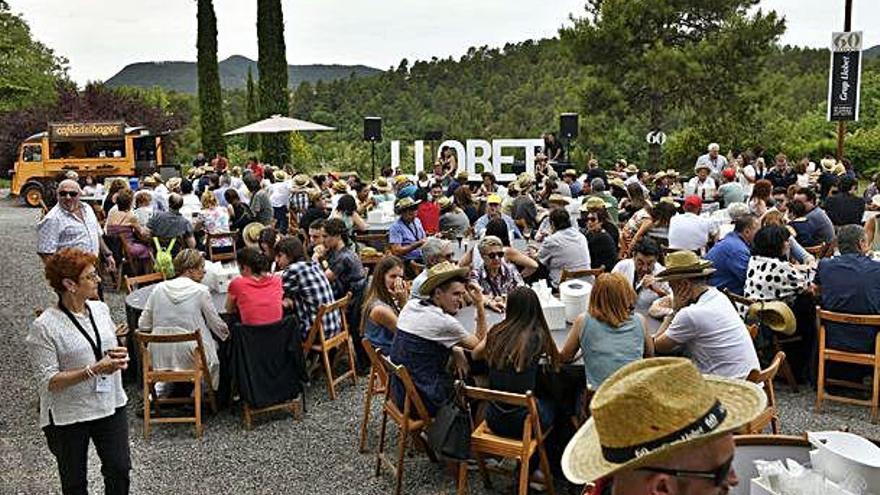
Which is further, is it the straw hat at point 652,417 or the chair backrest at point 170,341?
the chair backrest at point 170,341

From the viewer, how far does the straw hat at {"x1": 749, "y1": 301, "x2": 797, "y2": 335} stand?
6.05 metres

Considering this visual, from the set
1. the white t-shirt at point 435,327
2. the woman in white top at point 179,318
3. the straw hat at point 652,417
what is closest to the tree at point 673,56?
the woman in white top at point 179,318

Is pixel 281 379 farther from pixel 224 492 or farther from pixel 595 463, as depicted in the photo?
pixel 595 463

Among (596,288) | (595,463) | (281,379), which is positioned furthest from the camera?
(281,379)

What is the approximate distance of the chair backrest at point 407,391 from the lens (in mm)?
4520

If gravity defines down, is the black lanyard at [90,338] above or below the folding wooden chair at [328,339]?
above

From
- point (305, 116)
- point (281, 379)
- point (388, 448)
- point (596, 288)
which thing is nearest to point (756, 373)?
point (596, 288)

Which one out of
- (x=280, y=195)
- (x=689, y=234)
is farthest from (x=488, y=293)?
(x=280, y=195)

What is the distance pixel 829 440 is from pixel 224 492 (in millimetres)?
3329

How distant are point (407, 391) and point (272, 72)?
1783 centimetres

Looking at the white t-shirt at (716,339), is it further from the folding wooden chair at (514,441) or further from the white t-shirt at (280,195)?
the white t-shirt at (280,195)

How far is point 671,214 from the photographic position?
877 centimetres

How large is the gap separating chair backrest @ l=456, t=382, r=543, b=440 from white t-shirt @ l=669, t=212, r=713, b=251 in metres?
4.34

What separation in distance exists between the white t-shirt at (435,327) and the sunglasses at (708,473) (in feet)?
10.3
